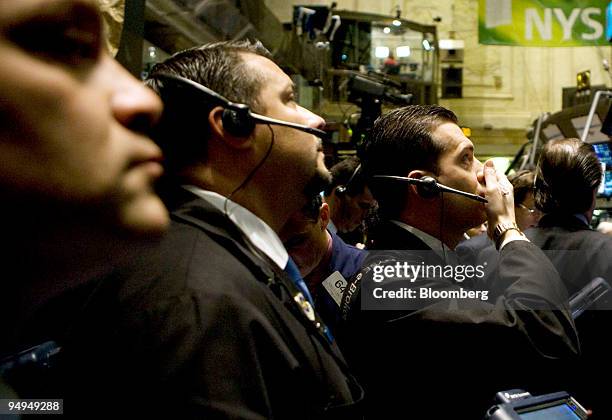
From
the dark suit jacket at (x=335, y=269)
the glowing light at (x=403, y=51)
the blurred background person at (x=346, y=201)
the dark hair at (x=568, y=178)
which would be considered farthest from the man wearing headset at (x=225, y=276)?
the glowing light at (x=403, y=51)

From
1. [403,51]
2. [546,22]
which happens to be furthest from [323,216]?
[403,51]

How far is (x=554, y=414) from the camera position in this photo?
1126mm

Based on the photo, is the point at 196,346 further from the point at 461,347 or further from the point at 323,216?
the point at 323,216

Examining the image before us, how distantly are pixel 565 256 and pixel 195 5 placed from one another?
3.09m

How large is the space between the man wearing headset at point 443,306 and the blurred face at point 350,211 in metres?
1.58

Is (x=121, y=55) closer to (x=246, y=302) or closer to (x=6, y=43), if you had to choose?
(x=246, y=302)

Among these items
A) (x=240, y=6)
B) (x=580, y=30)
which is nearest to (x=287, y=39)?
(x=240, y=6)

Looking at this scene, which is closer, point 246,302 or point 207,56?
point 246,302

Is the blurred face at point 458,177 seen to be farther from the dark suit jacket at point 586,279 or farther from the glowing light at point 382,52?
the glowing light at point 382,52

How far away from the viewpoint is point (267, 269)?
0.97 m

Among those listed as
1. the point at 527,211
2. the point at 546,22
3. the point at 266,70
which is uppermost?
the point at 546,22

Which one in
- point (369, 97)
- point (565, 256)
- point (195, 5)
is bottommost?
point (565, 256)

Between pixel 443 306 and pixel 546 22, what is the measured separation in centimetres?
680

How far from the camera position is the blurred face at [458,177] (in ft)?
5.62
